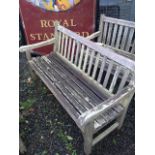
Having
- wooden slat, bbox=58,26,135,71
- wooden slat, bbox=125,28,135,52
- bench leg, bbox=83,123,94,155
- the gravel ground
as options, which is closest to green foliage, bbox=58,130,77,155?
the gravel ground

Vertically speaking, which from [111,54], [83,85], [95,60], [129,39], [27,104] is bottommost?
[27,104]

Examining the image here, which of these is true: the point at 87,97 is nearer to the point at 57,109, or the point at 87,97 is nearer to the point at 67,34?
the point at 57,109

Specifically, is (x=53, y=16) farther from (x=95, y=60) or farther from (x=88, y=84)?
(x=88, y=84)

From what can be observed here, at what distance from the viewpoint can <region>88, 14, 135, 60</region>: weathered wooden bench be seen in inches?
112

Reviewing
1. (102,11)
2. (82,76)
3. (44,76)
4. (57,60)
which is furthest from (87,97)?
(102,11)

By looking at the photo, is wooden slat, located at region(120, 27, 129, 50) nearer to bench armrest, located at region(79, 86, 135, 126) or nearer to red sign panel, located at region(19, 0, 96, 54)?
red sign panel, located at region(19, 0, 96, 54)

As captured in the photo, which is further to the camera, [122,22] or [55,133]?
[122,22]

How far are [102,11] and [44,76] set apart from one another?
202 cm

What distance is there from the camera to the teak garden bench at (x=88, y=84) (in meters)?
1.83

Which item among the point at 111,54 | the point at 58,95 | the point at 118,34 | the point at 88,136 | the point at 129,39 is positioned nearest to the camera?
the point at 88,136

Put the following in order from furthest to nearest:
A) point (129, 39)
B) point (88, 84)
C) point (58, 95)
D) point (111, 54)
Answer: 1. point (129, 39)
2. point (88, 84)
3. point (58, 95)
4. point (111, 54)

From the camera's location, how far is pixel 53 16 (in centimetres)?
347

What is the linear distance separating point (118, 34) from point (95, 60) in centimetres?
88

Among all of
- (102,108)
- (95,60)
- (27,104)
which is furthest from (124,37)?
(27,104)
